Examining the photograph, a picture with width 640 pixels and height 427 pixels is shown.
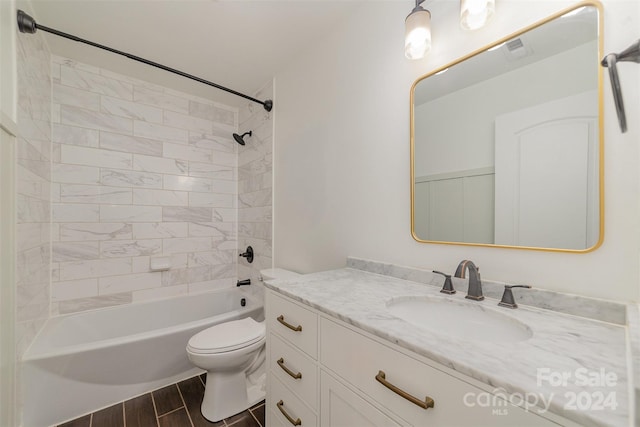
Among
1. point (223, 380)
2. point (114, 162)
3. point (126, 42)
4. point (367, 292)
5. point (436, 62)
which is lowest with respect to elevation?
point (223, 380)

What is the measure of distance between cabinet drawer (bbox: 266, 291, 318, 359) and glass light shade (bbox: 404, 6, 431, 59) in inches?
48.2

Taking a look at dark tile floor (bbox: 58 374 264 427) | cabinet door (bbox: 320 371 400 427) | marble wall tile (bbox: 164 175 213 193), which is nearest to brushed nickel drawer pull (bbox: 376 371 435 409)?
cabinet door (bbox: 320 371 400 427)

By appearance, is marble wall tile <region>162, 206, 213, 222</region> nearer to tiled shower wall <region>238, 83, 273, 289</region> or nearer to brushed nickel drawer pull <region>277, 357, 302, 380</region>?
tiled shower wall <region>238, 83, 273, 289</region>

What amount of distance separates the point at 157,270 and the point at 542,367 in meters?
2.72

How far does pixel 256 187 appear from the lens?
98.7 inches

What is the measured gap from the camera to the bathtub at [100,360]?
143 centimetres

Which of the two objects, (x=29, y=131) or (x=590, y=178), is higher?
(x=29, y=131)

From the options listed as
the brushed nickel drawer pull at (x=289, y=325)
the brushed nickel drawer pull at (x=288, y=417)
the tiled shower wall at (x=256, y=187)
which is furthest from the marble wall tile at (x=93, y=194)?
the brushed nickel drawer pull at (x=288, y=417)

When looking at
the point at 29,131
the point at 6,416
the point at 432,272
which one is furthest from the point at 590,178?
the point at 29,131

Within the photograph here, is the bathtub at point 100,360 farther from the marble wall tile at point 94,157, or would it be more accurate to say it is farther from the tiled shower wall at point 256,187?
the marble wall tile at point 94,157

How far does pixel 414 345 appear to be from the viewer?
603 mm

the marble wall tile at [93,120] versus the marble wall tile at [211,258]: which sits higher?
the marble wall tile at [93,120]

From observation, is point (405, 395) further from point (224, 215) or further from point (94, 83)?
point (94, 83)

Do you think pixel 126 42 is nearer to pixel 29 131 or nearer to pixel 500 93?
pixel 29 131
